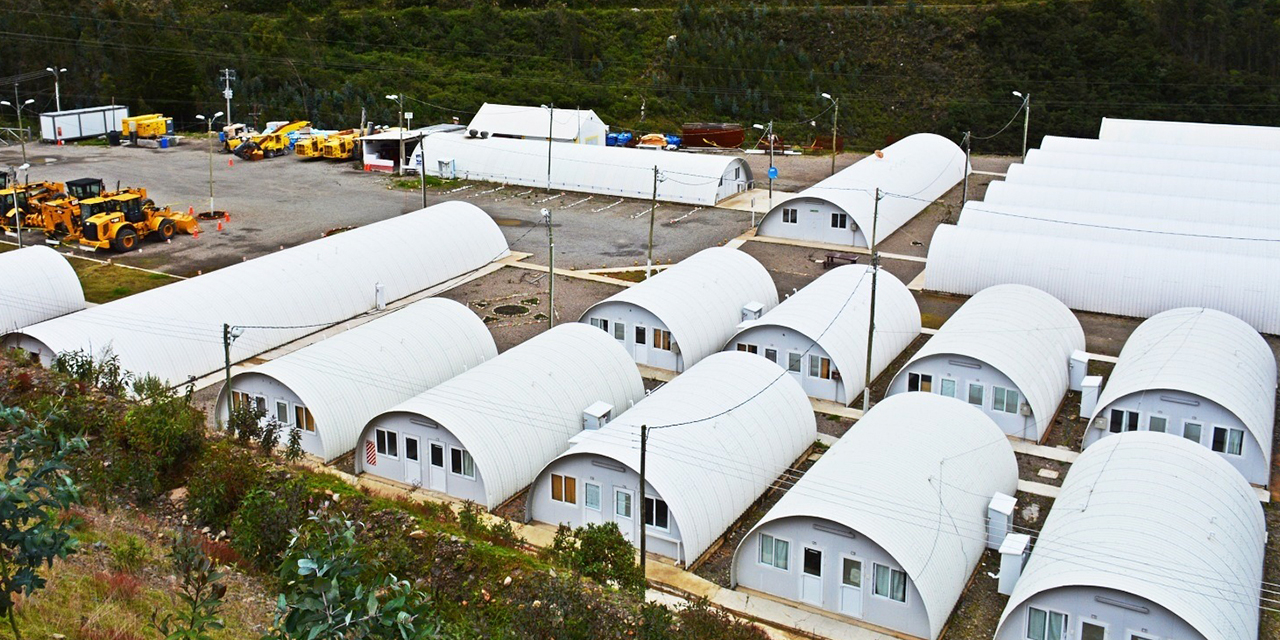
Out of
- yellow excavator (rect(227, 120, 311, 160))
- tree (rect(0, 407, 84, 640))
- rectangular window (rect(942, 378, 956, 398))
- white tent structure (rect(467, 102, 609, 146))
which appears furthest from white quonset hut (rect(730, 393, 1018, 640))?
yellow excavator (rect(227, 120, 311, 160))

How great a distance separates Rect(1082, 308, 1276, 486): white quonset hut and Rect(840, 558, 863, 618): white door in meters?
7.05

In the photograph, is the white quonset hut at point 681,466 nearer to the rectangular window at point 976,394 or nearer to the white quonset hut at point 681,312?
the rectangular window at point 976,394

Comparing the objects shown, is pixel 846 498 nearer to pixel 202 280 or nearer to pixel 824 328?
pixel 824 328

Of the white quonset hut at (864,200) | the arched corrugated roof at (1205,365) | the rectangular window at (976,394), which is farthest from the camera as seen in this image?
the white quonset hut at (864,200)

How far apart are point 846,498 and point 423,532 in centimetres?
695

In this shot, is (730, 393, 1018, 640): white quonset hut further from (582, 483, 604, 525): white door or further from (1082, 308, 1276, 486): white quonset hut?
(1082, 308, 1276, 486): white quonset hut

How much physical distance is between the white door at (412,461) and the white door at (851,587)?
898 centimetres

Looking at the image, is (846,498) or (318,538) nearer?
(318,538)

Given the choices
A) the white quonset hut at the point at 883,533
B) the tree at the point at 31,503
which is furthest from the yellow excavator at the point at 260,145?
the tree at the point at 31,503

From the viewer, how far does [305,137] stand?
6116 cm

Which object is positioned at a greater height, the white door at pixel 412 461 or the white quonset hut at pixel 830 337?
the white quonset hut at pixel 830 337

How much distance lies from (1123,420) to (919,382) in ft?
14.8

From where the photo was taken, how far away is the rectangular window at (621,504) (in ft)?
70.1

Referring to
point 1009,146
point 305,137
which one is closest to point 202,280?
A: point 305,137
